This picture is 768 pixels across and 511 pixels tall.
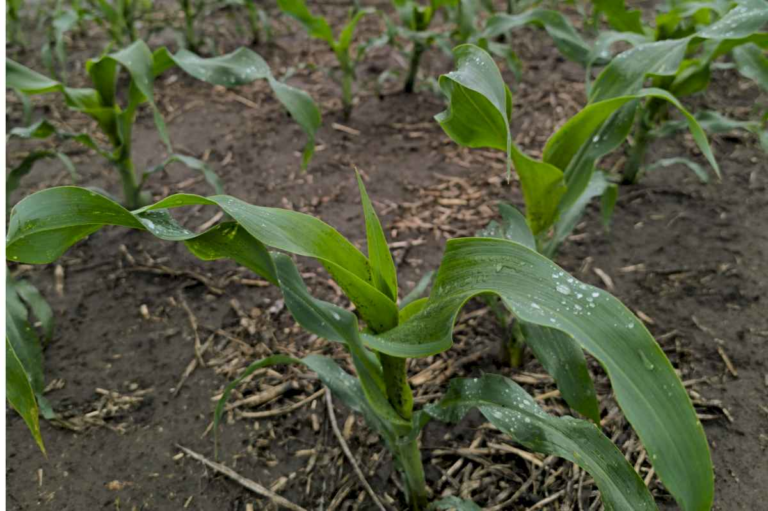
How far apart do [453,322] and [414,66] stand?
76.5 inches

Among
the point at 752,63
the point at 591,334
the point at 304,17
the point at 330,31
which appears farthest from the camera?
the point at 330,31

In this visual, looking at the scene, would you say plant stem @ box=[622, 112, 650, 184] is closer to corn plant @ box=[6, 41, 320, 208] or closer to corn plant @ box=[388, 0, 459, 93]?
corn plant @ box=[388, 0, 459, 93]

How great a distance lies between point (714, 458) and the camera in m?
1.25

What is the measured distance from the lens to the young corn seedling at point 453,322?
64 centimetres

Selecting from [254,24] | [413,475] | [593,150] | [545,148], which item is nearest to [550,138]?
[545,148]

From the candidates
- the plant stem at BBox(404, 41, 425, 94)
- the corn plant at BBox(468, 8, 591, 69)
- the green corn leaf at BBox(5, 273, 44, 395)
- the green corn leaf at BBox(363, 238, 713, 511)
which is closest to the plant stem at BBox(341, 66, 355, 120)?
the plant stem at BBox(404, 41, 425, 94)

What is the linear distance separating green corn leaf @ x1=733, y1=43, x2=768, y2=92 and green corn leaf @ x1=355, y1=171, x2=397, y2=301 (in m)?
1.32

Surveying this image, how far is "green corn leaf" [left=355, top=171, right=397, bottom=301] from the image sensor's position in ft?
2.98

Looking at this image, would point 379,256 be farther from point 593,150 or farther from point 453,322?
point 593,150

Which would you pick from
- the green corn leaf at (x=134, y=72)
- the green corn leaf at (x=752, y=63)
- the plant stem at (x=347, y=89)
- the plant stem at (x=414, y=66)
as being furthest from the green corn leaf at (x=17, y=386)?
the plant stem at (x=414, y=66)

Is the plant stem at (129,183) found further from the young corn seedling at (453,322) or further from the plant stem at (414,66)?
the plant stem at (414,66)

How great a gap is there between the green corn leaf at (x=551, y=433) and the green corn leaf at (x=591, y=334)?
0.22 metres

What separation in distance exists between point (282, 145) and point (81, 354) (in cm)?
109

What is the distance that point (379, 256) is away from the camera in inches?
37.2
